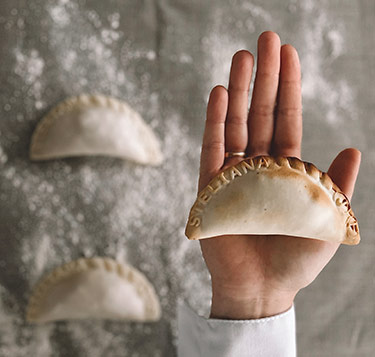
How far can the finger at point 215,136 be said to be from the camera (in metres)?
0.79

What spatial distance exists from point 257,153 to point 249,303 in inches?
10.7

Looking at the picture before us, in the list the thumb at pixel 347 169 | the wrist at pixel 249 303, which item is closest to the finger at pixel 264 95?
the thumb at pixel 347 169

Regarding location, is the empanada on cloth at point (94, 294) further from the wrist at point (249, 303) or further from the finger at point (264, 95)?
the finger at point (264, 95)

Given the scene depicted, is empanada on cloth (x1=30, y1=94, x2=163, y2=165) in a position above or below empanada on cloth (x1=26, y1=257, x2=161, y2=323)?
above

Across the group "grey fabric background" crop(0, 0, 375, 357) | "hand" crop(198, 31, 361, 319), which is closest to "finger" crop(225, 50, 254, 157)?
"hand" crop(198, 31, 361, 319)

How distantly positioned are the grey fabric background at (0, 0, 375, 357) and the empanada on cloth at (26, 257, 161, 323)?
0.09 ft

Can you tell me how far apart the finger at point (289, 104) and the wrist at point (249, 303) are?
26 centimetres

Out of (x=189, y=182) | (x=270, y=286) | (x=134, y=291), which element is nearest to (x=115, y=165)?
(x=189, y=182)

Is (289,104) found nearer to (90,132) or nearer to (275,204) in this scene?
(275,204)

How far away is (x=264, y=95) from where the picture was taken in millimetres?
848

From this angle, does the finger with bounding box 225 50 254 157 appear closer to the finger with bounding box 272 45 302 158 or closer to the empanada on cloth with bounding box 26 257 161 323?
the finger with bounding box 272 45 302 158

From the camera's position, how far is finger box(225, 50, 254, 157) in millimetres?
819

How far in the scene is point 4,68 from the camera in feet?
3.94

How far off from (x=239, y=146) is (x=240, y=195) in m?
0.16
